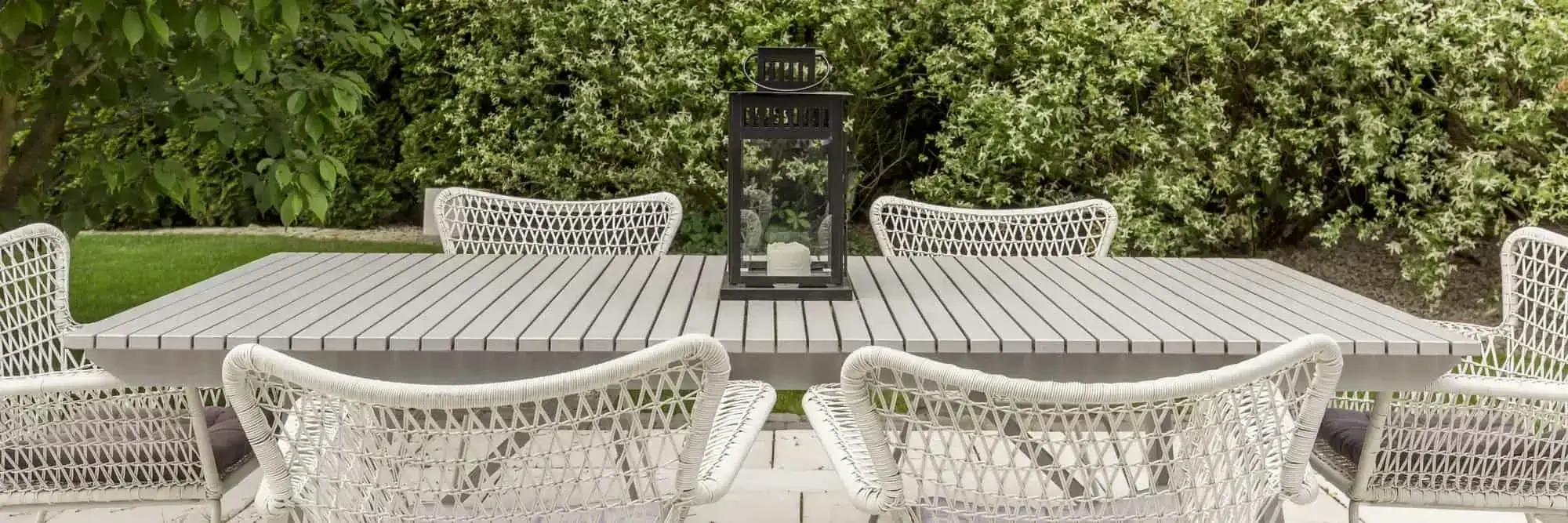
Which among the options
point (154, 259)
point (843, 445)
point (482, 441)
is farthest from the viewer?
point (154, 259)

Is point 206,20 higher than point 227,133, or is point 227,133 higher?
point 206,20

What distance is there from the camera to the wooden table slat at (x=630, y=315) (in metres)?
1.79

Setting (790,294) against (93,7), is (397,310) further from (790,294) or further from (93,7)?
(93,7)

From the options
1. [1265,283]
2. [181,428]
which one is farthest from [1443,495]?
[181,428]

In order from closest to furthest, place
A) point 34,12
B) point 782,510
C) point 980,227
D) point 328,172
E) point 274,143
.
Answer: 1. point 34,12
2. point 782,510
3. point 328,172
4. point 274,143
5. point 980,227

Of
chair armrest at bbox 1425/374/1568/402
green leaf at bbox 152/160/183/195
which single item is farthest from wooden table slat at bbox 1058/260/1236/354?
green leaf at bbox 152/160/183/195

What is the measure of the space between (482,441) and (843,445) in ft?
1.98

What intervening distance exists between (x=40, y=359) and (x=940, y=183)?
3814 millimetres

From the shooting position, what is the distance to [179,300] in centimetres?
217

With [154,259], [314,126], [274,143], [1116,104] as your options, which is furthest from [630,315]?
[154,259]

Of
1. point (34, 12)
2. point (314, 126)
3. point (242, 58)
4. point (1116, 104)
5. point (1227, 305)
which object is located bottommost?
point (1227, 305)

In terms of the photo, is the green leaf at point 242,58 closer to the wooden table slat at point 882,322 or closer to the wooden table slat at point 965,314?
the wooden table slat at point 882,322

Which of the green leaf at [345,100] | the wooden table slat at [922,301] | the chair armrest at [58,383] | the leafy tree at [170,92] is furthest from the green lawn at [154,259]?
the wooden table slat at [922,301]

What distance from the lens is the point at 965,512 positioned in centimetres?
157
